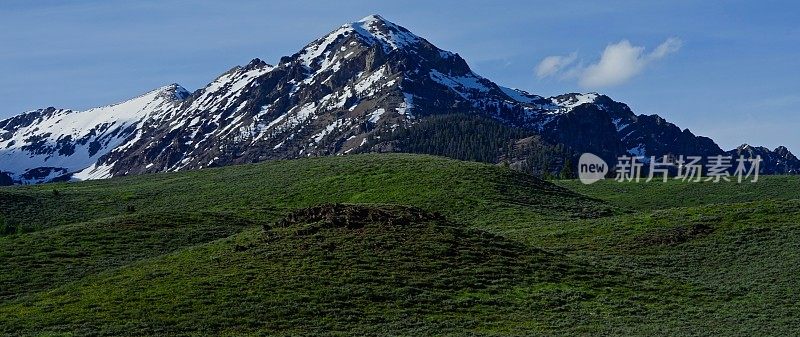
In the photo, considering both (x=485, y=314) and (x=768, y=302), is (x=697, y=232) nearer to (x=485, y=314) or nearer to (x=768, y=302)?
(x=768, y=302)

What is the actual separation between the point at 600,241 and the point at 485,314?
2199 centimetres

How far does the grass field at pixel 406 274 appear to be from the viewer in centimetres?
4112

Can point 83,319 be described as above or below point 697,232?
below

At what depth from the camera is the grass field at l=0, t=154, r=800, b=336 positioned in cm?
4112

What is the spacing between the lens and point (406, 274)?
48156mm

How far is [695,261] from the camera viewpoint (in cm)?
5647

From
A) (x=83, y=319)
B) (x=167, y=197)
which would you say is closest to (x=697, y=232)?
(x=83, y=319)

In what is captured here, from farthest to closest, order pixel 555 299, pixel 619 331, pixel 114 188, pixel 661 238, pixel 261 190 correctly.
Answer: pixel 114 188 → pixel 261 190 → pixel 661 238 → pixel 555 299 → pixel 619 331

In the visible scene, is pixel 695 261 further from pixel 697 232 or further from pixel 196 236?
pixel 196 236

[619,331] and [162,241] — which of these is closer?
[619,331]

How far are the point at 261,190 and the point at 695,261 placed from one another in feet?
185

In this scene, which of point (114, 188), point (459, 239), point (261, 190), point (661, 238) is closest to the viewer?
point (459, 239)

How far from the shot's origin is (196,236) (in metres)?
65.3

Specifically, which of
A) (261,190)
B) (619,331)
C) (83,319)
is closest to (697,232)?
(619,331)
